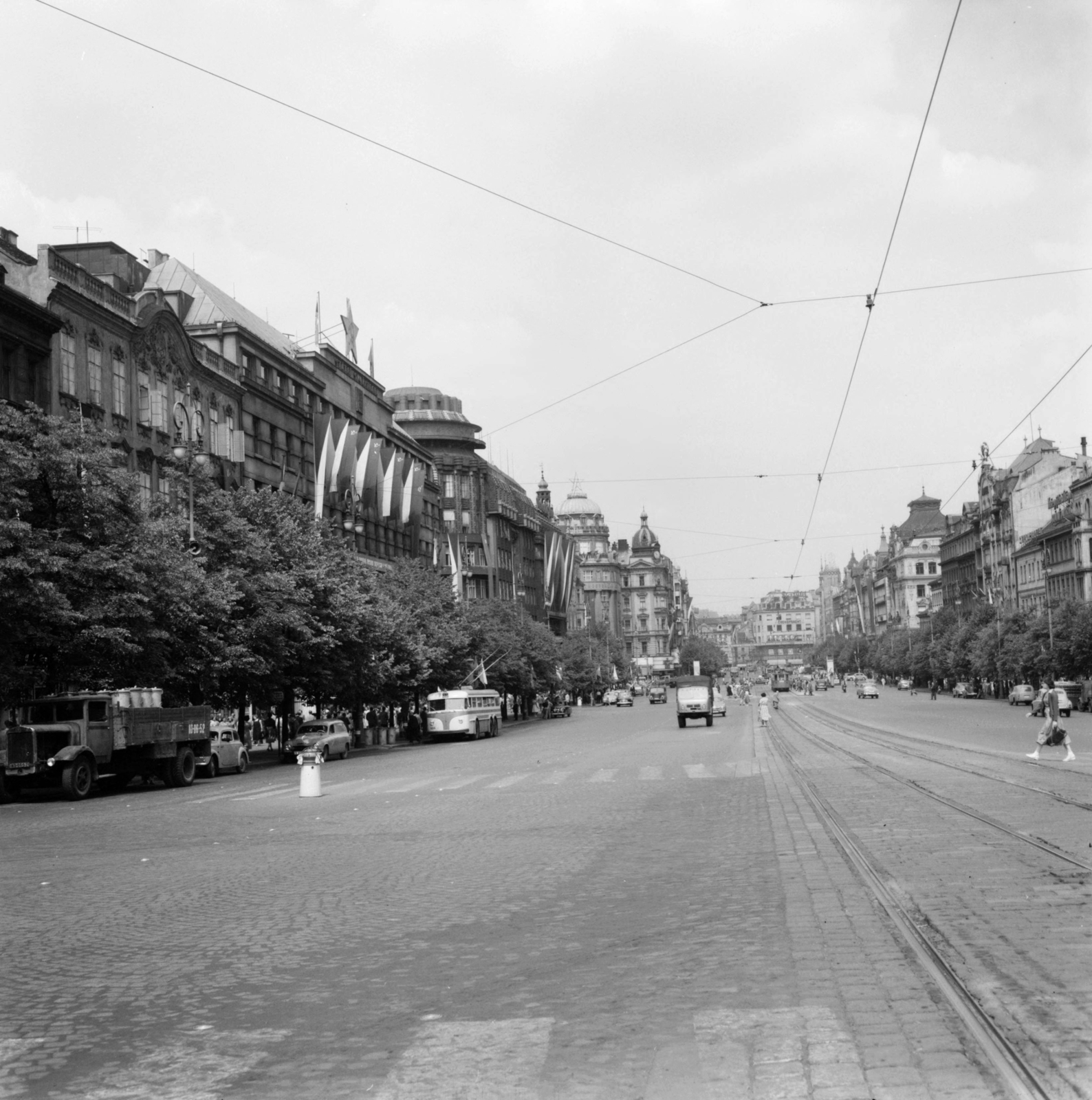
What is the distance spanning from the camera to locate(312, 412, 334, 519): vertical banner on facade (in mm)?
70625

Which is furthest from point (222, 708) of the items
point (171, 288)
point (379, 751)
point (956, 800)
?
point (956, 800)

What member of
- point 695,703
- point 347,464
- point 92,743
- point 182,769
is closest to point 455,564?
point 347,464

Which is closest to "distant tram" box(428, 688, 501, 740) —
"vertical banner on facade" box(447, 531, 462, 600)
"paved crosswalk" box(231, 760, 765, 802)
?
"vertical banner on facade" box(447, 531, 462, 600)

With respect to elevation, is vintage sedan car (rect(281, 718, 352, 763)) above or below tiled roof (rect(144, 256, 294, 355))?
below

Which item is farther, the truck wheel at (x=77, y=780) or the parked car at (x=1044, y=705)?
the parked car at (x=1044, y=705)

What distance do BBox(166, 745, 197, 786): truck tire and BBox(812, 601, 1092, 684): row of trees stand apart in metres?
59.4

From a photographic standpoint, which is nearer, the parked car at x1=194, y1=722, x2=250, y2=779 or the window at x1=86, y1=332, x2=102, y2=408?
the parked car at x1=194, y1=722, x2=250, y2=779

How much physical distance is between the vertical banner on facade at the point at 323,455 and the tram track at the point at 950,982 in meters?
55.7

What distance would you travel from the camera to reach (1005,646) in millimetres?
98938

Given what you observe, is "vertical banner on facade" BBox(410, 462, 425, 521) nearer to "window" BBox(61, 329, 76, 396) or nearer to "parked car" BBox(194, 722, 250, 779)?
"window" BBox(61, 329, 76, 396)

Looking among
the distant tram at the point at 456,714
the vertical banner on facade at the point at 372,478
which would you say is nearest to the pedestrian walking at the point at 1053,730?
the distant tram at the point at 456,714

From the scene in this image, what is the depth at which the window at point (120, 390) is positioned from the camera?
54219 mm

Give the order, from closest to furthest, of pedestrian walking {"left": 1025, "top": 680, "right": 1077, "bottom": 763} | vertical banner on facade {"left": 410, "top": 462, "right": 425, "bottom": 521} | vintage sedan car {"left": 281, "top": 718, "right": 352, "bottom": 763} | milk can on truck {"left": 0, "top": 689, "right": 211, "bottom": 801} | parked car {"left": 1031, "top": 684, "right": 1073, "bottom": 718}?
pedestrian walking {"left": 1025, "top": 680, "right": 1077, "bottom": 763} < milk can on truck {"left": 0, "top": 689, "right": 211, "bottom": 801} < parked car {"left": 1031, "top": 684, "right": 1073, "bottom": 718} < vintage sedan car {"left": 281, "top": 718, "right": 352, "bottom": 763} < vertical banner on facade {"left": 410, "top": 462, "right": 425, "bottom": 521}

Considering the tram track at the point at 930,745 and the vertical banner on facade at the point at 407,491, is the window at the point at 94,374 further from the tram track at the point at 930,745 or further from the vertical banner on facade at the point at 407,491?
the vertical banner on facade at the point at 407,491
